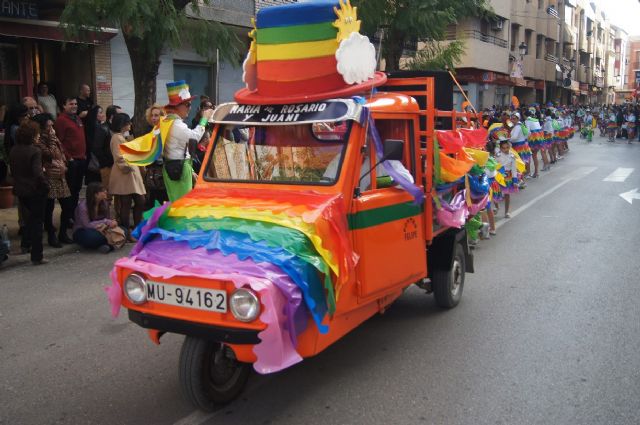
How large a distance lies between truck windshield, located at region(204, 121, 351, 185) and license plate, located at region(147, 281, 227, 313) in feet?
4.10

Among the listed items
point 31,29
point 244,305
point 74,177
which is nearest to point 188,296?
point 244,305

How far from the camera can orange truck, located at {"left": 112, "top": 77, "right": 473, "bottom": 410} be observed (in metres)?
3.59

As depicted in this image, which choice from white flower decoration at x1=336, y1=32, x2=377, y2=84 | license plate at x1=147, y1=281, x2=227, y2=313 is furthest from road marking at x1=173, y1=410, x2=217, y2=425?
white flower decoration at x1=336, y1=32, x2=377, y2=84

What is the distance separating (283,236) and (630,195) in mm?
12887

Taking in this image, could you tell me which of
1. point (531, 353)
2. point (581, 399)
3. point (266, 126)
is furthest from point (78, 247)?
point (581, 399)

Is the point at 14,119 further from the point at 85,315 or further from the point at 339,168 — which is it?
the point at 339,168

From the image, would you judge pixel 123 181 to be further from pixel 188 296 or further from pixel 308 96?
pixel 188 296

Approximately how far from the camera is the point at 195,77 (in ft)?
57.0

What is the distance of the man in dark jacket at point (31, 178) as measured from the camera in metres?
7.95

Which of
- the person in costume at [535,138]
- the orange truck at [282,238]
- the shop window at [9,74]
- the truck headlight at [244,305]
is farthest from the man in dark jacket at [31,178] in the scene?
the person in costume at [535,138]

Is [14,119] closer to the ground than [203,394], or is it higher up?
higher up

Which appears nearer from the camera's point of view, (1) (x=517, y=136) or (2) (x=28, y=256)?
(2) (x=28, y=256)

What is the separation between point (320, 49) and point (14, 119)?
692cm

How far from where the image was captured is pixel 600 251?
29.0ft
